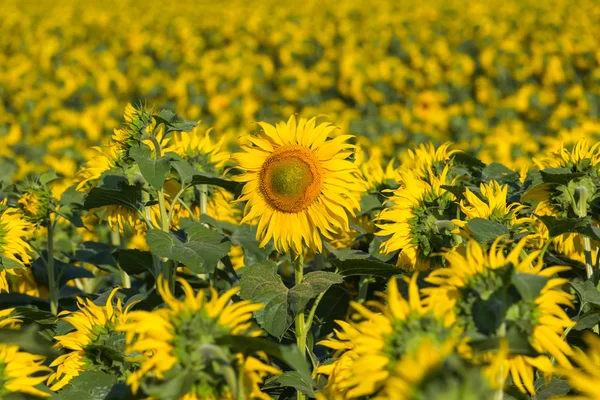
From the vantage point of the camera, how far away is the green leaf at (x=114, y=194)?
230 centimetres

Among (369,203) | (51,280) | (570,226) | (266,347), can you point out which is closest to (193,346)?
(266,347)

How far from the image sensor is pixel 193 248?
2258 mm

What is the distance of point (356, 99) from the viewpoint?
11555 mm

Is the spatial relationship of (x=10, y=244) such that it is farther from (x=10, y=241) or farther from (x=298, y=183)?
(x=298, y=183)

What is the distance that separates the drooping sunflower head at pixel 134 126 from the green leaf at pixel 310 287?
0.68 metres

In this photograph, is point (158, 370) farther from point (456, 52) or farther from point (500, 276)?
point (456, 52)

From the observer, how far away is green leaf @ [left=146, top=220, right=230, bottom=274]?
2152mm

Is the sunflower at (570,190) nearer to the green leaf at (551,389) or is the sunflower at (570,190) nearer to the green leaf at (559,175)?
the green leaf at (559,175)

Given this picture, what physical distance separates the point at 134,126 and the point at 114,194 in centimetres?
22

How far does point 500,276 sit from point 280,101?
34.0 feet

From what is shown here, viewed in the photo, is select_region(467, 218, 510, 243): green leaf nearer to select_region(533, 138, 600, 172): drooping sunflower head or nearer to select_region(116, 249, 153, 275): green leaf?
select_region(533, 138, 600, 172): drooping sunflower head

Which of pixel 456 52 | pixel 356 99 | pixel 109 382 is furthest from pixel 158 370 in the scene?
pixel 456 52

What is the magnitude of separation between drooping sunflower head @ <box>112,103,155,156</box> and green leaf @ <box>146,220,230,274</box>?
32 cm

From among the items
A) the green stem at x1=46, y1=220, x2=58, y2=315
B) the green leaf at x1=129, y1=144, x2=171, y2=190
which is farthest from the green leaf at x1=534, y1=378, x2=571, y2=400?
the green stem at x1=46, y1=220, x2=58, y2=315
